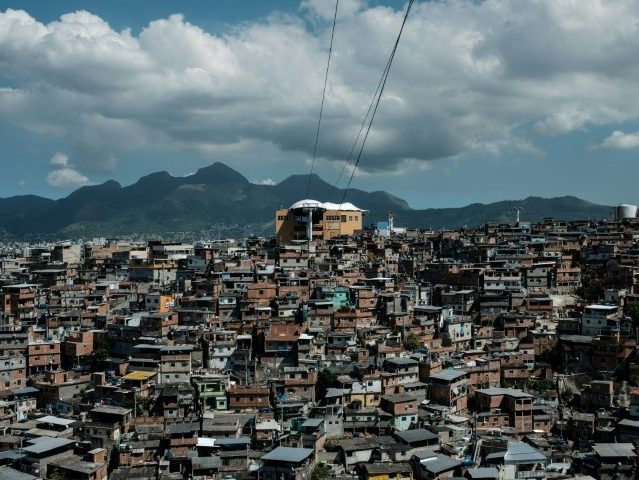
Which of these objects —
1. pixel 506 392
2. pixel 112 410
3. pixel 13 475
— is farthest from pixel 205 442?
pixel 506 392

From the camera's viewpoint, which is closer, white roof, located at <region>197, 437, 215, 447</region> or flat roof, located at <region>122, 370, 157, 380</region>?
white roof, located at <region>197, 437, 215, 447</region>

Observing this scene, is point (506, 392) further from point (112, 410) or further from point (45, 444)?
point (45, 444)

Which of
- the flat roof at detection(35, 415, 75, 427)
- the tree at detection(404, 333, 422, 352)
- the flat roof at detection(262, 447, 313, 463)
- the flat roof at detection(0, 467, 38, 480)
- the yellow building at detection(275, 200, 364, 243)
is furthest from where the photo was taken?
the yellow building at detection(275, 200, 364, 243)

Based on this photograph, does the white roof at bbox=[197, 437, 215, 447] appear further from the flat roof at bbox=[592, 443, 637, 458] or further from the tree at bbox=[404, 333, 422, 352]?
the flat roof at bbox=[592, 443, 637, 458]

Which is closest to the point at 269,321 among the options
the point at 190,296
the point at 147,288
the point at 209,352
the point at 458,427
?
the point at 209,352

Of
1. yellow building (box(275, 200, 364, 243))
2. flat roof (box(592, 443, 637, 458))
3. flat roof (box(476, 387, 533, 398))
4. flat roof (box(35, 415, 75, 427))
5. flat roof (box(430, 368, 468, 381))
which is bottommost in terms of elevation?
flat roof (box(592, 443, 637, 458))

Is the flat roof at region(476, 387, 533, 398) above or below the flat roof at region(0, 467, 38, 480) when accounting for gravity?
above

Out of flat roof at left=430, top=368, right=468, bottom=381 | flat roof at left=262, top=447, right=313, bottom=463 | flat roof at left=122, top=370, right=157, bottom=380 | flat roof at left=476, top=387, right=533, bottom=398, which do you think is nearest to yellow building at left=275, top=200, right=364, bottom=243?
flat roof at left=122, top=370, right=157, bottom=380
